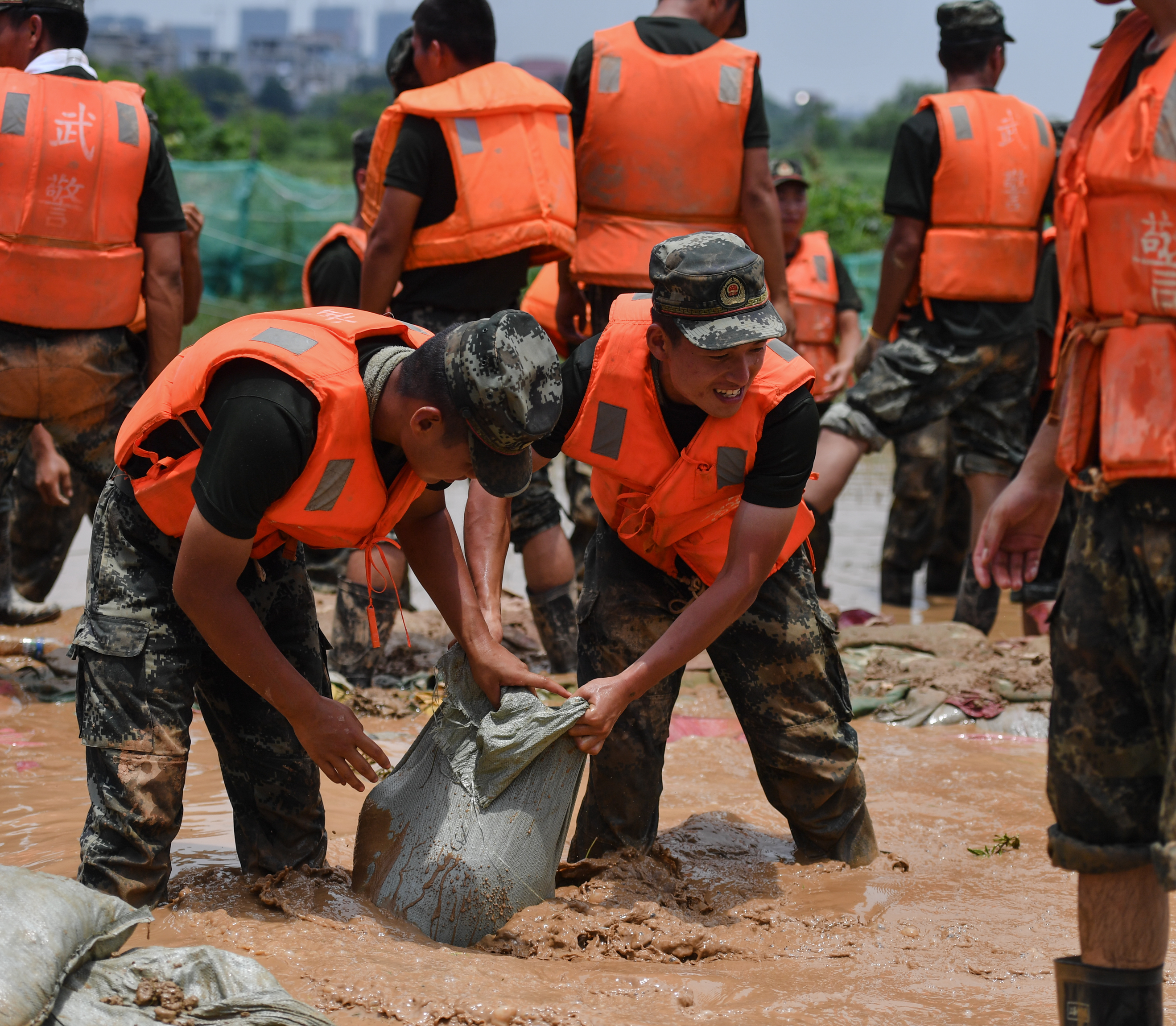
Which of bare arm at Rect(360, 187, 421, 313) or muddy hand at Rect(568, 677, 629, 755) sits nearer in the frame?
muddy hand at Rect(568, 677, 629, 755)

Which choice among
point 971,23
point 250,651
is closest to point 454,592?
point 250,651

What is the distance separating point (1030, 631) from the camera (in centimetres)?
631

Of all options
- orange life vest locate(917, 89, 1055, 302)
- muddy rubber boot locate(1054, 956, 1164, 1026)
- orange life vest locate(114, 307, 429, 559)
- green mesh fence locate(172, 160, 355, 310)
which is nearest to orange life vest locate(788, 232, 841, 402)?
orange life vest locate(917, 89, 1055, 302)

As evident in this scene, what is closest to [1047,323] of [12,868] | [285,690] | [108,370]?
[108,370]

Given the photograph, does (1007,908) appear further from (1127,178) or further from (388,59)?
(388,59)

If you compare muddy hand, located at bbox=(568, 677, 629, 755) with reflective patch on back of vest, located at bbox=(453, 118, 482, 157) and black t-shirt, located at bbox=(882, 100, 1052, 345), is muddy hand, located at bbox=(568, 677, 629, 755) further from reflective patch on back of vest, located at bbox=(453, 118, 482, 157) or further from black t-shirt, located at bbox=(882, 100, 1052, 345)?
black t-shirt, located at bbox=(882, 100, 1052, 345)

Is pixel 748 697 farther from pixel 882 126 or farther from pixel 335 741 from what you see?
pixel 882 126

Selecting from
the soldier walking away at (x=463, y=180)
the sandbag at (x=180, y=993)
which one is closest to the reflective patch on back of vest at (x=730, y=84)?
the soldier walking away at (x=463, y=180)

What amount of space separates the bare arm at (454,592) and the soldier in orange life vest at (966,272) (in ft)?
10.1

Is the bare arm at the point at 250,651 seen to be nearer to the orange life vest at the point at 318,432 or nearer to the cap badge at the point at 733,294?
the orange life vest at the point at 318,432

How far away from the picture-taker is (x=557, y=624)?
539cm

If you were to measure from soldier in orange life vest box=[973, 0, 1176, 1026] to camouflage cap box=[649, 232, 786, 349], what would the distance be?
29.9 inches

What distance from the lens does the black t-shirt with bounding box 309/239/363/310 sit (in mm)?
6375

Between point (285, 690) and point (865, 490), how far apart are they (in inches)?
351
